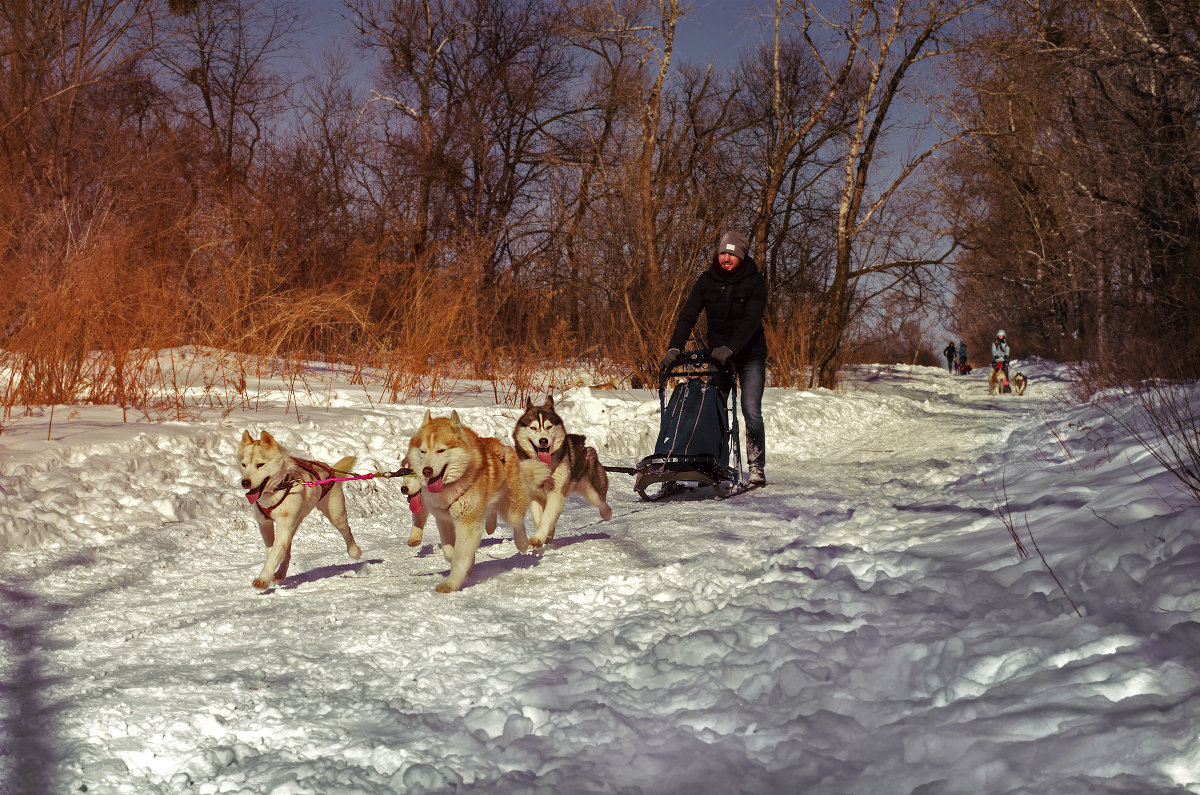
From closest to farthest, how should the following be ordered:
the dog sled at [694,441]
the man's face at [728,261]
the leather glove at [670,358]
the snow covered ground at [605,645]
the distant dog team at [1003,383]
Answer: the snow covered ground at [605,645] < the dog sled at [694,441] < the leather glove at [670,358] < the man's face at [728,261] < the distant dog team at [1003,383]

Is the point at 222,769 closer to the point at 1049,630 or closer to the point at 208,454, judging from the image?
the point at 1049,630

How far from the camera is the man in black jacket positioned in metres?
6.93

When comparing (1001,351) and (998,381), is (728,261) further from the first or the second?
(1001,351)

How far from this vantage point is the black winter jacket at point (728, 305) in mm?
6965

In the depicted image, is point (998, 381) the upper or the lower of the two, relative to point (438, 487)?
upper


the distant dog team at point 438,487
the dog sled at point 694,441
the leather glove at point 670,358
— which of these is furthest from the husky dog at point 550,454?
the leather glove at point 670,358

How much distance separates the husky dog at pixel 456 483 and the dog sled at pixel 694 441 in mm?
2142

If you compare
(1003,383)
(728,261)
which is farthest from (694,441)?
(1003,383)

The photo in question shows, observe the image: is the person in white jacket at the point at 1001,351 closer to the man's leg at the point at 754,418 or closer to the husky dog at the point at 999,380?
the husky dog at the point at 999,380

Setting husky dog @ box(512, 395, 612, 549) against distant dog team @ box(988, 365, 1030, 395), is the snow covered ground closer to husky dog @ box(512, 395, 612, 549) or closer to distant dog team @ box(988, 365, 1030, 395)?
husky dog @ box(512, 395, 612, 549)

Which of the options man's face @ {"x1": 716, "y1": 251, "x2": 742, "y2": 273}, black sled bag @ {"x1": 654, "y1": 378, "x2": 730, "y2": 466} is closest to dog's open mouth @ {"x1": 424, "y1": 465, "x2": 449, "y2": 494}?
black sled bag @ {"x1": 654, "y1": 378, "x2": 730, "y2": 466}

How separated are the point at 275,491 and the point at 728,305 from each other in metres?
4.44

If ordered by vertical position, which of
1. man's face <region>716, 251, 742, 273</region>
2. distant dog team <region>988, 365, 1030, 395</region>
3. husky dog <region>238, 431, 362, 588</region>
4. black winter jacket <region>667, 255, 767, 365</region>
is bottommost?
husky dog <region>238, 431, 362, 588</region>

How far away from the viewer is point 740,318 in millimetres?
7105
